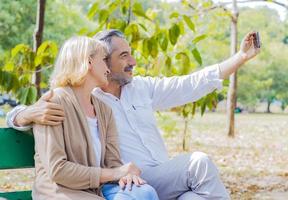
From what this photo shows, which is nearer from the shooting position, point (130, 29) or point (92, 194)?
point (92, 194)

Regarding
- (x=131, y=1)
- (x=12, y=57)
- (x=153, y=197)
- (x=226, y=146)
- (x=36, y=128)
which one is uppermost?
(x=131, y=1)

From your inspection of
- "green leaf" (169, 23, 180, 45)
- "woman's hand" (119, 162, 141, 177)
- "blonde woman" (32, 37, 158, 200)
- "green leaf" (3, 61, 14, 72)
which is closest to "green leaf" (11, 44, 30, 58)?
"green leaf" (3, 61, 14, 72)

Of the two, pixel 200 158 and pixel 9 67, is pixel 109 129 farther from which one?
pixel 9 67

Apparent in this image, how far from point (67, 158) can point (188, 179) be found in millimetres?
544

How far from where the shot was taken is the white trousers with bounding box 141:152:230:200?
2479mm

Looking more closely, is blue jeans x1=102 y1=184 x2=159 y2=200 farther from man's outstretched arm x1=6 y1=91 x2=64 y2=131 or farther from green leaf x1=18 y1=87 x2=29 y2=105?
green leaf x1=18 y1=87 x2=29 y2=105

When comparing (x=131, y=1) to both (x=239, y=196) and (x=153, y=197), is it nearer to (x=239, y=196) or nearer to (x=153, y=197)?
(x=153, y=197)

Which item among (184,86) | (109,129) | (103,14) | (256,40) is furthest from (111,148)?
(103,14)

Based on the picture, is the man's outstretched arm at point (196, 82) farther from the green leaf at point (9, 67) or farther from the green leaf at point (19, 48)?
the green leaf at point (9, 67)

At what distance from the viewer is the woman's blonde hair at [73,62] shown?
236 centimetres

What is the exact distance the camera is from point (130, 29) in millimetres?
3902

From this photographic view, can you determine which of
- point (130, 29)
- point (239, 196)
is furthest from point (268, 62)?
point (130, 29)

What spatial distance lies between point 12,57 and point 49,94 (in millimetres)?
1833

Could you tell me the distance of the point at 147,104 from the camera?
2.88 meters
